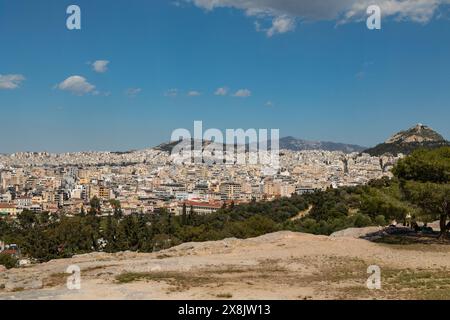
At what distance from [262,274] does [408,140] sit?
157557 mm

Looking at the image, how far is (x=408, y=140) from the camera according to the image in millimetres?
159625

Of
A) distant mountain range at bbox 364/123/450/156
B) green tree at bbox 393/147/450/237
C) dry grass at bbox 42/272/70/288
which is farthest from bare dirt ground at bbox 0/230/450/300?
distant mountain range at bbox 364/123/450/156

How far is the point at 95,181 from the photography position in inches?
6304

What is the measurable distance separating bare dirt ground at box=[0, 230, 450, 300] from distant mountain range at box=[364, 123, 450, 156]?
5367 inches

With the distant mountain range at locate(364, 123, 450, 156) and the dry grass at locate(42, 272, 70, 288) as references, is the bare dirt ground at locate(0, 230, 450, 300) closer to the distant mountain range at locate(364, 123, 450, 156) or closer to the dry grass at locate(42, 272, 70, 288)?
the dry grass at locate(42, 272, 70, 288)

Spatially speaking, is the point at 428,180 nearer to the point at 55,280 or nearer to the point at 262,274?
the point at 262,274

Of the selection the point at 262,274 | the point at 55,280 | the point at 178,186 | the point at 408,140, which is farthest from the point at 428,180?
the point at 408,140

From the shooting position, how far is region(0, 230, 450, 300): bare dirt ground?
11.0 m

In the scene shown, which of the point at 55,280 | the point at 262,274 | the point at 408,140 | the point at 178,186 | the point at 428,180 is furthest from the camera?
the point at 408,140

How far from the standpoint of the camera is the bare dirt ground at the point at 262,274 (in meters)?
11.0

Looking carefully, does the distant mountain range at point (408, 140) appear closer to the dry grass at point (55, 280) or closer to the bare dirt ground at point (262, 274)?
the bare dirt ground at point (262, 274)

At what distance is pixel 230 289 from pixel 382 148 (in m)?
175

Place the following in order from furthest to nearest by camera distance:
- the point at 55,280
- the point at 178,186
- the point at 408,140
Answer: the point at 408,140 < the point at 178,186 < the point at 55,280

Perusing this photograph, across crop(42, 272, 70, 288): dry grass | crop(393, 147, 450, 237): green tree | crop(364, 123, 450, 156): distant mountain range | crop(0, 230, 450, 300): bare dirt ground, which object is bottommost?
crop(42, 272, 70, 288): dry grass
